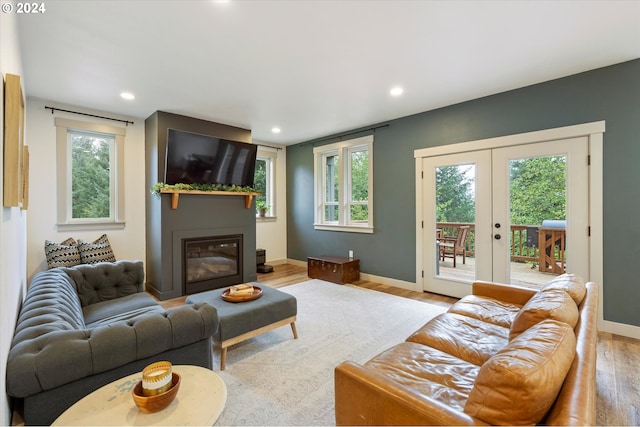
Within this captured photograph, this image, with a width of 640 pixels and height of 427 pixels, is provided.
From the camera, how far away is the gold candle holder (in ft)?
3.69

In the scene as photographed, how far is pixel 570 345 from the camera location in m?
1.05

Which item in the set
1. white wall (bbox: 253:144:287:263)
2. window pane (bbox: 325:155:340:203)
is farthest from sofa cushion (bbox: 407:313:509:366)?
white wall (bbox: 253:144:287:263)

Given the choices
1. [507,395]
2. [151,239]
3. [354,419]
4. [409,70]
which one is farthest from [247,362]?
[409,70]

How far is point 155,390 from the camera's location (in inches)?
44.3

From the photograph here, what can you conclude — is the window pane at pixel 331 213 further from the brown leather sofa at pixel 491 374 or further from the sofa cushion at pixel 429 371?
the sofa cushion at pixel 429 371

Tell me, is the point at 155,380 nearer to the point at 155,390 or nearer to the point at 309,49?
the point at 155,390

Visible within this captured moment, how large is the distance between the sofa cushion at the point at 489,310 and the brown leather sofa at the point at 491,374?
3.4 inches

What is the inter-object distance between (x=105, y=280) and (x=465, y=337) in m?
3.09

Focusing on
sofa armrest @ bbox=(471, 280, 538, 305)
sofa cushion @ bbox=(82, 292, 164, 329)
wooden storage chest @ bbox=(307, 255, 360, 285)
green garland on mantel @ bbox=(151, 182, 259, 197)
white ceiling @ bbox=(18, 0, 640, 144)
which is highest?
white ceiling @ bbox=(18, 0, 640, 144)

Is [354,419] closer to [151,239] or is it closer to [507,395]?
[507,395]

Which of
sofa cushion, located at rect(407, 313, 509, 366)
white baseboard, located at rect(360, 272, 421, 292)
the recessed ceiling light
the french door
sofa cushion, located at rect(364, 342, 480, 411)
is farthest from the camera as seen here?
white baseboard, located at rect(360, 272, 421, 292)

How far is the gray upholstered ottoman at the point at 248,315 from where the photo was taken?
223 centimetres

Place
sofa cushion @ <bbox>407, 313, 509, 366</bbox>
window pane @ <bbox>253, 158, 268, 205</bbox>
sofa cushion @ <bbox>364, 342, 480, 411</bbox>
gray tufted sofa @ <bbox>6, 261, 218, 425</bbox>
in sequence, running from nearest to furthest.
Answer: gray tufted sofa @ <bbox>6, 261, 218, 425</bbox>, sofa cushion @ <bbox>364, 342, 480, 411</bbox>, sofa cushion @ <bbox>407, 313, 509, 366</bbox>, window pane @ <bbox>253, 158, 268, 205</bbox>

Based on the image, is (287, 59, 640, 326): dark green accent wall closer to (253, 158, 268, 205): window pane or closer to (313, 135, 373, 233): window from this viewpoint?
(313, 135, 373, 233): window
